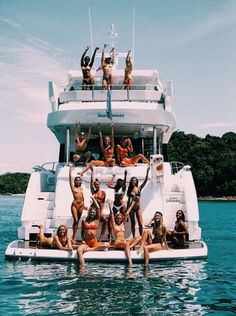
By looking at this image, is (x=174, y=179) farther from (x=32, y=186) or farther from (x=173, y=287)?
(x=173, y=287)

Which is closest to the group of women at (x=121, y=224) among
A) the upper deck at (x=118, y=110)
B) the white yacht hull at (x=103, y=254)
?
the white yacht hull at (x=103, y=254)

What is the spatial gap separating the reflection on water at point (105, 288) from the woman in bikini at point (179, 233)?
95 cm

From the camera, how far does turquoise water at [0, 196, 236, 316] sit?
828 cm

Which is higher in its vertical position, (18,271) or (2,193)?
(2,193)

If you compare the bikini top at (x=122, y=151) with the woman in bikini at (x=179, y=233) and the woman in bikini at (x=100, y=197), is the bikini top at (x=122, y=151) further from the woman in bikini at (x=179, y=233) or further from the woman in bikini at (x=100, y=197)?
the woman in bikini at (x=179, y=233)

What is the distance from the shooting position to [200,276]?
1074 cm

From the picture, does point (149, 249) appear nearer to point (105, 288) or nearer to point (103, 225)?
point (103, 225)

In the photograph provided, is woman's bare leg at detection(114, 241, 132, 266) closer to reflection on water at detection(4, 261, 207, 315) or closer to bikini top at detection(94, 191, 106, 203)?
reflection on water at detection(4, 261, 207, 315)

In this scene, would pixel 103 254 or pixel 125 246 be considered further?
pixel 125 246

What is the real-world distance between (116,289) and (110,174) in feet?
18.2

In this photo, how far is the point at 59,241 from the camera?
480 inches

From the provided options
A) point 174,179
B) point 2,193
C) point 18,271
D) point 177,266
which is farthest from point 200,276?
point 2,193

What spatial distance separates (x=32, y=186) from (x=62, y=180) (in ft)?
3.19

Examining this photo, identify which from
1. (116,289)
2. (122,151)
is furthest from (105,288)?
(122,151)
